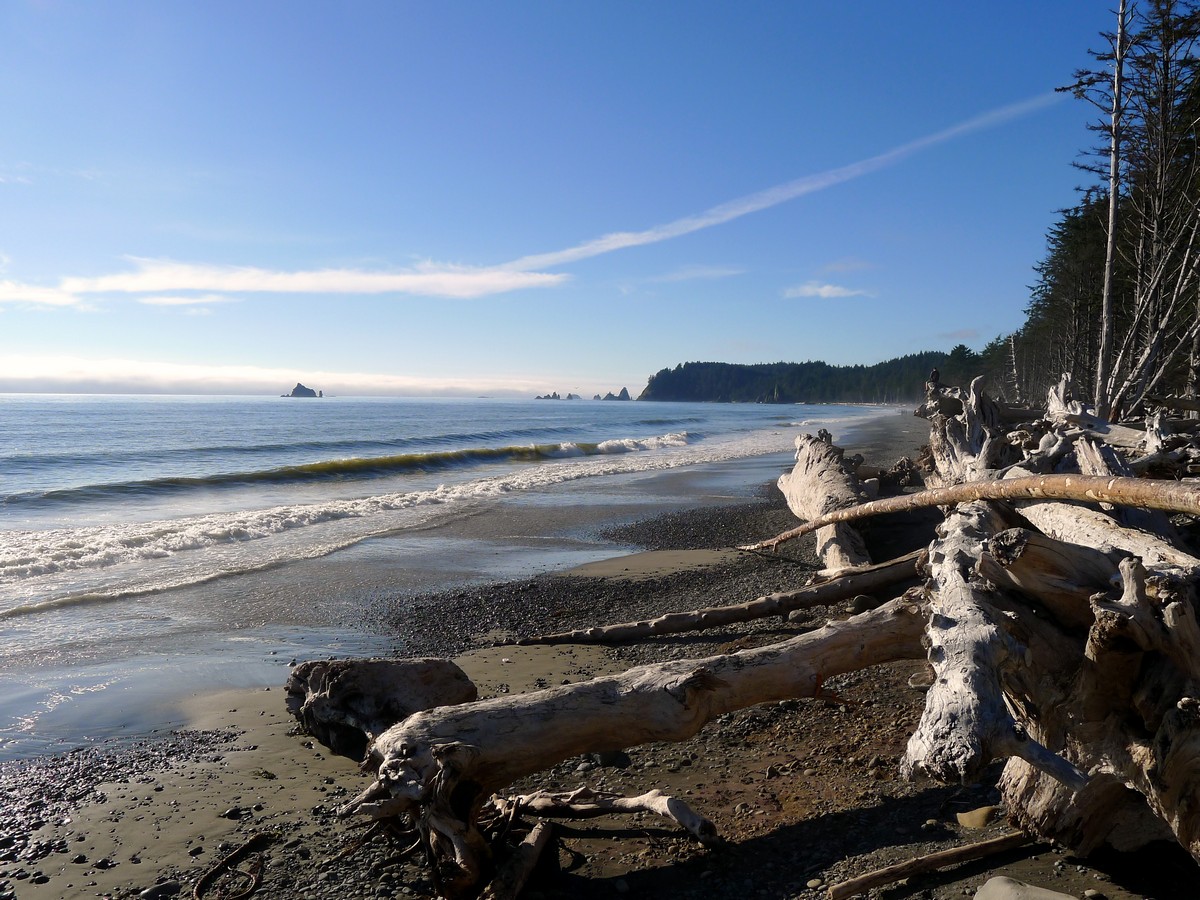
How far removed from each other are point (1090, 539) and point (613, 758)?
121 inches

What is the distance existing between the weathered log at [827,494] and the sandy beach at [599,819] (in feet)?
8.75

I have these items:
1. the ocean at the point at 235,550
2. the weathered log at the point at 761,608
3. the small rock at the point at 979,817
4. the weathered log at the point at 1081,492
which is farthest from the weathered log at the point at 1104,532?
the ocean at the point at 235,550

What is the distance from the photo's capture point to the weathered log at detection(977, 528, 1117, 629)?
2.97m

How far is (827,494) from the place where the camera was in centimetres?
1038

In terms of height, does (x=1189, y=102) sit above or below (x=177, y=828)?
above

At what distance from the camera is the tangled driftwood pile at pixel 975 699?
8.16 feet

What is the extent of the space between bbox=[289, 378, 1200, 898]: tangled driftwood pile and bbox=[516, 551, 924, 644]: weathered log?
6.23ft

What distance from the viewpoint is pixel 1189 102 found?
14.9 m

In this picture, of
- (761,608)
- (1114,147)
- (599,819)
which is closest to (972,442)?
(761,608)

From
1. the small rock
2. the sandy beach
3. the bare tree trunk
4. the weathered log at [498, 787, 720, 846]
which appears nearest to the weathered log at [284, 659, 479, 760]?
the sandy beach

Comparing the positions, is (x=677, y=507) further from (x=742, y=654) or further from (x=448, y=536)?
(x=742, y=654)

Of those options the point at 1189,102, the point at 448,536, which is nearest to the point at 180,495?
the point at 448,536

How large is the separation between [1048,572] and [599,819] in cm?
228

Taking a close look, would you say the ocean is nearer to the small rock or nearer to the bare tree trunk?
the small rock
